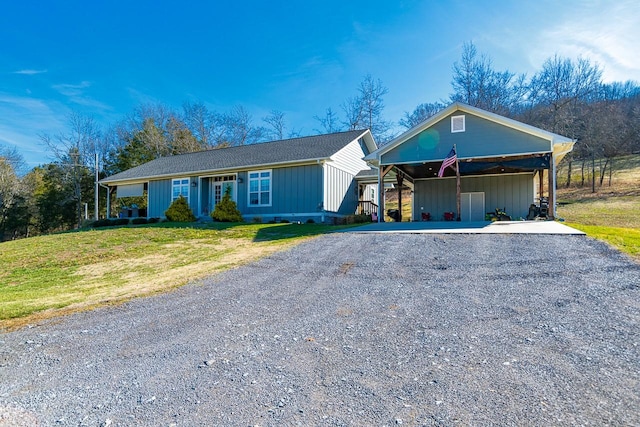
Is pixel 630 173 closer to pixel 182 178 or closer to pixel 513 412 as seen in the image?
pixel 182 178

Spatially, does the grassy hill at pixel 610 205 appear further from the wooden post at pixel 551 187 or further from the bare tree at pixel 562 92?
the bare tree at pixel 562 92

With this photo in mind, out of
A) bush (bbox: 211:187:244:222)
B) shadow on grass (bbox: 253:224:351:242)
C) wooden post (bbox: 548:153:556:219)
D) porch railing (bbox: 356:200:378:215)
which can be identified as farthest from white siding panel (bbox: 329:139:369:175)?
wooden post (bbox: 548:153:556:219)

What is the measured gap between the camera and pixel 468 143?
14.5 metres

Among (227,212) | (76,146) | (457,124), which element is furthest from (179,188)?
(76,146)

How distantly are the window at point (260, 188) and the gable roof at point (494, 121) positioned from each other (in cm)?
530

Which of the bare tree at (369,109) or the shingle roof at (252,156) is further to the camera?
the bare tree at (369,109)

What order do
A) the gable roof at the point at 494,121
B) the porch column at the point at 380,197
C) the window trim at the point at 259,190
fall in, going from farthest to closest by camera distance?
the window trim at the point at 259,190
the porch column at the point at 380,197
the gable roof at the point at 494,121

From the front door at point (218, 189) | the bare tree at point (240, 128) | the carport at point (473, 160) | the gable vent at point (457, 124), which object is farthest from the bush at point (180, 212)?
the bare tree at point (240, 128)

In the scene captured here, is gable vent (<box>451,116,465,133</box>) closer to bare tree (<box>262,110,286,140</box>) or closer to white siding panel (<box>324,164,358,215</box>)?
white siding panel (<box>324,164,358,215</box>)

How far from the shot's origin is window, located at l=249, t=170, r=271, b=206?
18.2 meters

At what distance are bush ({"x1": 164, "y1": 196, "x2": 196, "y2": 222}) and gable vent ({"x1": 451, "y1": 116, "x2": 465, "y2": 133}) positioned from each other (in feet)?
44.8

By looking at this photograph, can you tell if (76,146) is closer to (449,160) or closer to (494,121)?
(449,160)

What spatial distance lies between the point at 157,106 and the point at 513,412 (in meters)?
42.3

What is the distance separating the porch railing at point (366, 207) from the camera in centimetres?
2039
